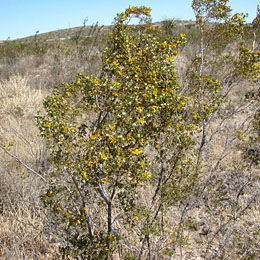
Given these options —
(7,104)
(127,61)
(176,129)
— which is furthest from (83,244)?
(7,104)

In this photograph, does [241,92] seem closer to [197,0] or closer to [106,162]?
Answer: [197,0]

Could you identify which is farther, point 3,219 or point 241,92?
point 241,92

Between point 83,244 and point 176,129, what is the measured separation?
1076 millimetres

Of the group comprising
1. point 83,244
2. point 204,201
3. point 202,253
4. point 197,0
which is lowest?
point 202,253

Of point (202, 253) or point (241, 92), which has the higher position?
point (241, 92)

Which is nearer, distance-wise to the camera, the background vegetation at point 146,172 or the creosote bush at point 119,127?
the creosote bush at point 119,127

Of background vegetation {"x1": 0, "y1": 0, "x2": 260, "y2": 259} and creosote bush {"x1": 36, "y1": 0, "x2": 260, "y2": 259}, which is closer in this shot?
creosote bush {"x1": 36, "y1": 0, "x2": 260, "y2": 259}

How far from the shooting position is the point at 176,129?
1.94m

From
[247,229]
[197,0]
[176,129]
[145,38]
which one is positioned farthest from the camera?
[247,229]

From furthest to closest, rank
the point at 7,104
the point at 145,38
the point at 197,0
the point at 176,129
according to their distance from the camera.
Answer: the point at 7,104 → the point at 197,0 → the point at 145,38 → the point at 176,129

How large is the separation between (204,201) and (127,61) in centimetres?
257

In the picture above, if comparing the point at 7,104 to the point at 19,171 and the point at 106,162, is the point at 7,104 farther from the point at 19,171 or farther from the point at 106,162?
the point at 106,162

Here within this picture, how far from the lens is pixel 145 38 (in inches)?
83.0

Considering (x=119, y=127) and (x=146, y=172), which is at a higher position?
(x=119, y=127)
